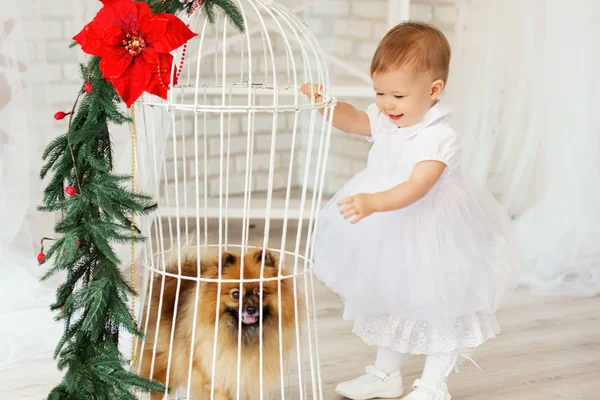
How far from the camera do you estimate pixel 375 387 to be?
5.43ft

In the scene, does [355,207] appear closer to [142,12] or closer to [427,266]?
[427,266]

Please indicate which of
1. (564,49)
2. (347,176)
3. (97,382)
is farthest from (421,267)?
(347,176)

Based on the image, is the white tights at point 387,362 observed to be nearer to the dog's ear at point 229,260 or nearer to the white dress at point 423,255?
the white dress at point 423,255

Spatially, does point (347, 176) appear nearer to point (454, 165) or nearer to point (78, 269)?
point (454, 165)

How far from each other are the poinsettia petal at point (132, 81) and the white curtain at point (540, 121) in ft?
5.30

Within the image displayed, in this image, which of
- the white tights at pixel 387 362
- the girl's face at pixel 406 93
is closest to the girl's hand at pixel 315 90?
the girl's face at pixel 406 93

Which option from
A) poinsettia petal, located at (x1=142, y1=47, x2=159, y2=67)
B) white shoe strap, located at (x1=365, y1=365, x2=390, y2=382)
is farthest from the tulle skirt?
poinsettia petal, located at (x1=142, y1=47, x2=159, y2=67)

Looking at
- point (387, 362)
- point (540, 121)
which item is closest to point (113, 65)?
point (387, 362)

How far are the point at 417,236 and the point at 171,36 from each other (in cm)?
64

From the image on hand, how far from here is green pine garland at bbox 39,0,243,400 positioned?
1.21m

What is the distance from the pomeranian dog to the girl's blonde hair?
441 millimetres

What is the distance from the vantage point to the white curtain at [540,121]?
8.07 ft

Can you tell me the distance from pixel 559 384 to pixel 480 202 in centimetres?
52

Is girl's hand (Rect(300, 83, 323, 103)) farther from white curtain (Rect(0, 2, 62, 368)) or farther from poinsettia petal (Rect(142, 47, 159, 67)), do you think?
white curtain (Rect(0, 2, 62, 368))
